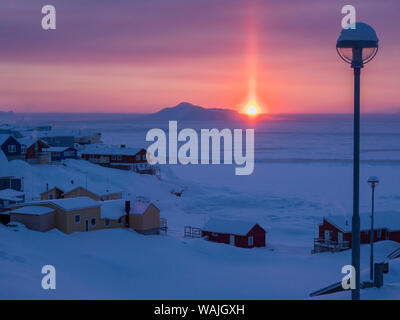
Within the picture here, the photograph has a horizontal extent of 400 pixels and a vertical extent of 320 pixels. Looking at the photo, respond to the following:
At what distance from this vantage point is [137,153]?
6284cm

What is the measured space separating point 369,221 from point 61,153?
39.6 meters

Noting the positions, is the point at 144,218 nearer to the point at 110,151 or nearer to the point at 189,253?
the point at 189,253

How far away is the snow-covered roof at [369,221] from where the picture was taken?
31.2 meters

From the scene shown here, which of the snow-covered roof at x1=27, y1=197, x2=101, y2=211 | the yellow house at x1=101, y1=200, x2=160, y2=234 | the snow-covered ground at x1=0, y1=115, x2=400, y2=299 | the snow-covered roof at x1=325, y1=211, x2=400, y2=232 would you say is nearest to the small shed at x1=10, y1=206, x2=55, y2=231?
the snow-covered roof at x1=27, y1=197, x2=101, y2=211

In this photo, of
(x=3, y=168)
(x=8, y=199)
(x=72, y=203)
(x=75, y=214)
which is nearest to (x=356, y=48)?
(x=75, y=214)

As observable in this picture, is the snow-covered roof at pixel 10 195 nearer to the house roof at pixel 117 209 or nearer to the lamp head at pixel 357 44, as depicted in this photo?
the house roof at pixel 117 209

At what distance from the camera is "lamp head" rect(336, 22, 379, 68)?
666cm

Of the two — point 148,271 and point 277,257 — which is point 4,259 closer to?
point 148,271

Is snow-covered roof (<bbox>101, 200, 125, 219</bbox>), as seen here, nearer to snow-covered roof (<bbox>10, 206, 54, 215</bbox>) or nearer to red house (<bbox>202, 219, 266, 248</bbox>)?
snow-covered roof (<bbox>10, 206, 54, 215</bbox>)

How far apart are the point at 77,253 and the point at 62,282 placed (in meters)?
5.57
